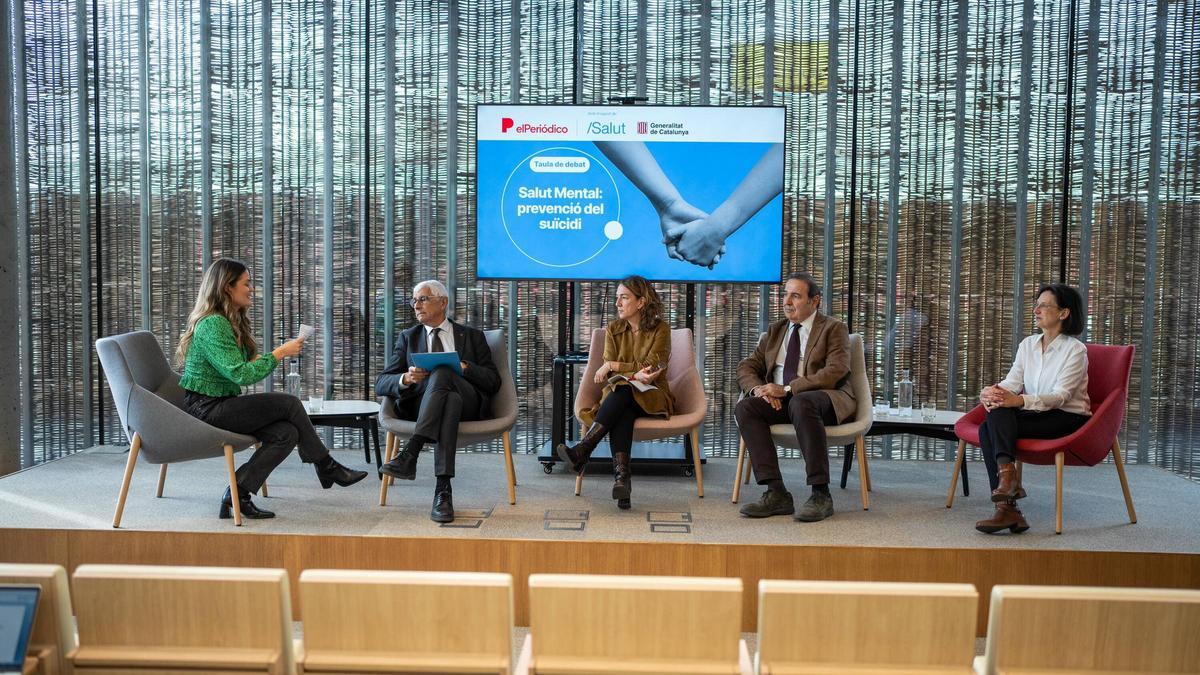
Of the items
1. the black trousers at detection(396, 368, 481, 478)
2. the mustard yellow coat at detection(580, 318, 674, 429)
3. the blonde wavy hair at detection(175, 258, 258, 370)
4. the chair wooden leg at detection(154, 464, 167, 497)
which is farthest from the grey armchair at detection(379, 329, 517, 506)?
the chair wooden leg at detection(154, 464, 167, 497)

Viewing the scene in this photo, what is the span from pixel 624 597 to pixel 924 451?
4.47 meters

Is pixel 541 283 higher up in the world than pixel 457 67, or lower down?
lower down

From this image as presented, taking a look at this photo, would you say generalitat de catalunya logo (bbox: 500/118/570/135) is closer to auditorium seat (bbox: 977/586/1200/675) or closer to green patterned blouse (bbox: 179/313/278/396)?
green patterned blouse (bbox: 179/313/278/396)

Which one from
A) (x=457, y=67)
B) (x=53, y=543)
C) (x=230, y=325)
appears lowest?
(x=53, y=543)

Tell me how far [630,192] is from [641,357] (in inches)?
41.0

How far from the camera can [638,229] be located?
17.4 ft

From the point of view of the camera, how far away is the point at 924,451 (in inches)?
233

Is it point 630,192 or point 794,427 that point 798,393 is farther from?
point 630,192

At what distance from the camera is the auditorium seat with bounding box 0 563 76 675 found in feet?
6.54

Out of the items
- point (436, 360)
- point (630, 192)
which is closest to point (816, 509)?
point (436, 360)

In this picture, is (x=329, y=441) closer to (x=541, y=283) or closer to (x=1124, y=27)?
(x=541, y=283)

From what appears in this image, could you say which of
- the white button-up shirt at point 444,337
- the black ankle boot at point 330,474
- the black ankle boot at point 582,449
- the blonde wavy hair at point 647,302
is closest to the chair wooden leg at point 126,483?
the black ankle boot at point 330,474

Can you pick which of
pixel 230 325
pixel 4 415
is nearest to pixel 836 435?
pixel 230 325

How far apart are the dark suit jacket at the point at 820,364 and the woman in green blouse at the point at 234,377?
7.02 feet
